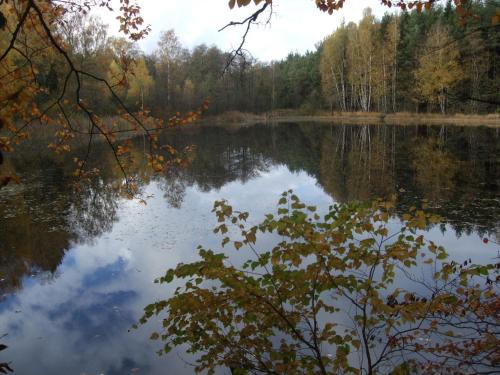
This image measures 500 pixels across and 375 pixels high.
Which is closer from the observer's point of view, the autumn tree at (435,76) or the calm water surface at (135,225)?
the calm water surface at (135,225)

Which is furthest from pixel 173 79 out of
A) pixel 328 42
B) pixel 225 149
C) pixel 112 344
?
pixel 112 344

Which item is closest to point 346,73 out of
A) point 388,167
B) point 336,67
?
point 336,67

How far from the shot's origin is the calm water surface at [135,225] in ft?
19.9

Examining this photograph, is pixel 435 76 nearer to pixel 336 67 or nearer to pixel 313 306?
pixel 336 67

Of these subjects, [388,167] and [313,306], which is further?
[388,167]

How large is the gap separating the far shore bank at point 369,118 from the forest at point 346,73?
3.87 ft

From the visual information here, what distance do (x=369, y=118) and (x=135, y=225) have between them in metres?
46.8

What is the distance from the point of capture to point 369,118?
Answer: 53406mm

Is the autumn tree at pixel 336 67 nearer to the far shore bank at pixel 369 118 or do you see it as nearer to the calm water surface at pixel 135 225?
the far shore bank at pixel 369 118

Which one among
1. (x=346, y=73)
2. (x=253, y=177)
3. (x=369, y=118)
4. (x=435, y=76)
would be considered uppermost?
(x=346, y=73)

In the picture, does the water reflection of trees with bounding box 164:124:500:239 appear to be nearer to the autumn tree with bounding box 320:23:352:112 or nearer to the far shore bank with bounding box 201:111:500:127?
the far shore bank with bounding box 201:111:500:127

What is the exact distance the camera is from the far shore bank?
40469 millimetres

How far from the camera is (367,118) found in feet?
176

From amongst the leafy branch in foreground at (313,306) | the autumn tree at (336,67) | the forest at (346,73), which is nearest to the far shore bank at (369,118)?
the forest at (346,73)
